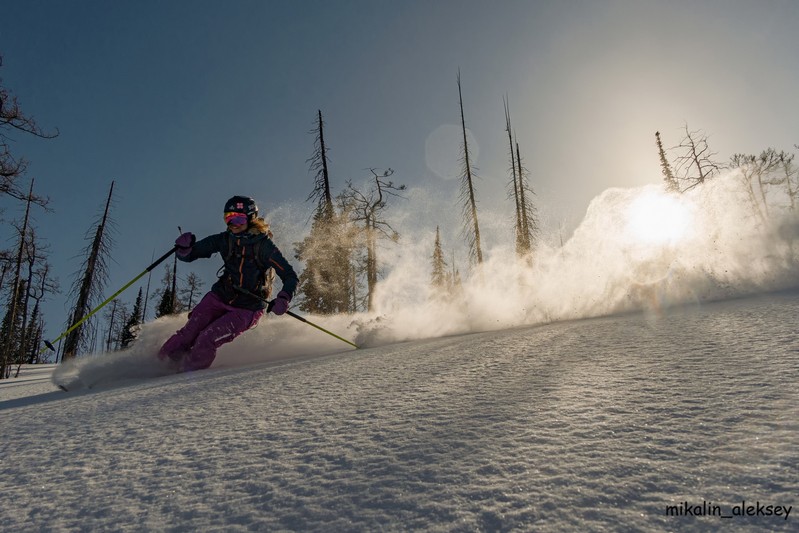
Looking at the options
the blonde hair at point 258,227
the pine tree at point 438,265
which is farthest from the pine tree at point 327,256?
the pine tree at point 438,265

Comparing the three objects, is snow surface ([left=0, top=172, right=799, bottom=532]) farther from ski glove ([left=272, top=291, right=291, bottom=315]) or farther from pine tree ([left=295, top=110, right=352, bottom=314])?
pine tree ([left=295, top=110, right=352, bottom=314])

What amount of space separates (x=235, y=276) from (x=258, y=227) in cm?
76

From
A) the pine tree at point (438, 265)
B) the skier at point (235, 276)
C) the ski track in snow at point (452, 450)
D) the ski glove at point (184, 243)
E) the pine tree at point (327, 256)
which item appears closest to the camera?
the ski track in snow at point (452, 450)

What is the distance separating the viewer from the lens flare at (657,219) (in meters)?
6.84

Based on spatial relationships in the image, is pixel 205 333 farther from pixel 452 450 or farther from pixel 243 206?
pixel 452 450

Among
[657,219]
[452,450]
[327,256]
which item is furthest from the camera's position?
[327,256]

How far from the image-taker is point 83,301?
14.6 metres

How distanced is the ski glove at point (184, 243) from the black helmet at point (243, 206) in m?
0.60

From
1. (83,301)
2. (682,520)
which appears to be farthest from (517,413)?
(83,301)

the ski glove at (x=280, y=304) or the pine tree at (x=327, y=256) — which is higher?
the pine tree at (x=327, y=256)

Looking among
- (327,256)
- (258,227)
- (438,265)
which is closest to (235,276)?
(258,227)

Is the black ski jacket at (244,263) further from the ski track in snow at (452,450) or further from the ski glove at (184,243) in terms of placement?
the ski track in snow at (452,450)

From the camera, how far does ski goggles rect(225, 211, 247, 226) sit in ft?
17.6

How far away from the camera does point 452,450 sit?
138 cm
